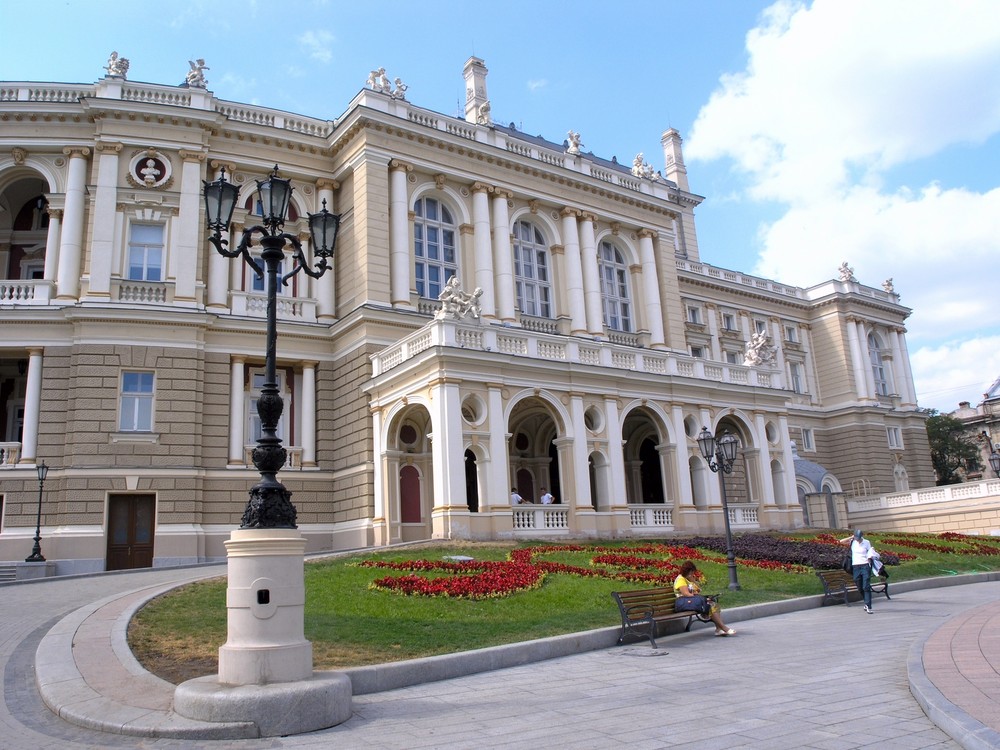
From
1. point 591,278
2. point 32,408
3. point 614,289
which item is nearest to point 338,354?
point 32,408

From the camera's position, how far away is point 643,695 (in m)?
10.5

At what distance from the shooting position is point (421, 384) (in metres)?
28.9

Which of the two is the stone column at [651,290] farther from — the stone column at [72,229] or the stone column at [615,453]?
the stone column at [72,229]

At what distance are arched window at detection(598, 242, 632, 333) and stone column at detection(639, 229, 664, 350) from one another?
96 cm

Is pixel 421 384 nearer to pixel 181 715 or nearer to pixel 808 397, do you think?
pixel 181 715

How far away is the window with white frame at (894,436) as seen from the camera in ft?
203

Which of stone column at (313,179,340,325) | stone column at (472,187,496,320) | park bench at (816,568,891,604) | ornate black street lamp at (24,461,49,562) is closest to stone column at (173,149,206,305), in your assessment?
stone column at (313,179,340,325)

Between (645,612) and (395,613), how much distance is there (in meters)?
4.44

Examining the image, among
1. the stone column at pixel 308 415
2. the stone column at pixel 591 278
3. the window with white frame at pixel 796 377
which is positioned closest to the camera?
the stone column at pixel 308 415

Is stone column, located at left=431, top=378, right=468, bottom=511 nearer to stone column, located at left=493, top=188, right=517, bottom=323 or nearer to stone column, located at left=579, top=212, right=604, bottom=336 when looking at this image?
stone column, located at left=493, top=188, right=517, bottom=323

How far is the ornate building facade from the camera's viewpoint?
29.6 metres

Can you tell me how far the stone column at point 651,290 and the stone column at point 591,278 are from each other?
280cm

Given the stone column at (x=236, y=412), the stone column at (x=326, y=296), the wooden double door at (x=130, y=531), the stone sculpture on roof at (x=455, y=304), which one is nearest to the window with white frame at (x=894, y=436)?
the stone sculpture on roof at (x=455, y=304)

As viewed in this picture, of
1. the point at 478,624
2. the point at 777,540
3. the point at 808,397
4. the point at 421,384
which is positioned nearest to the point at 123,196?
the point at 421,384
